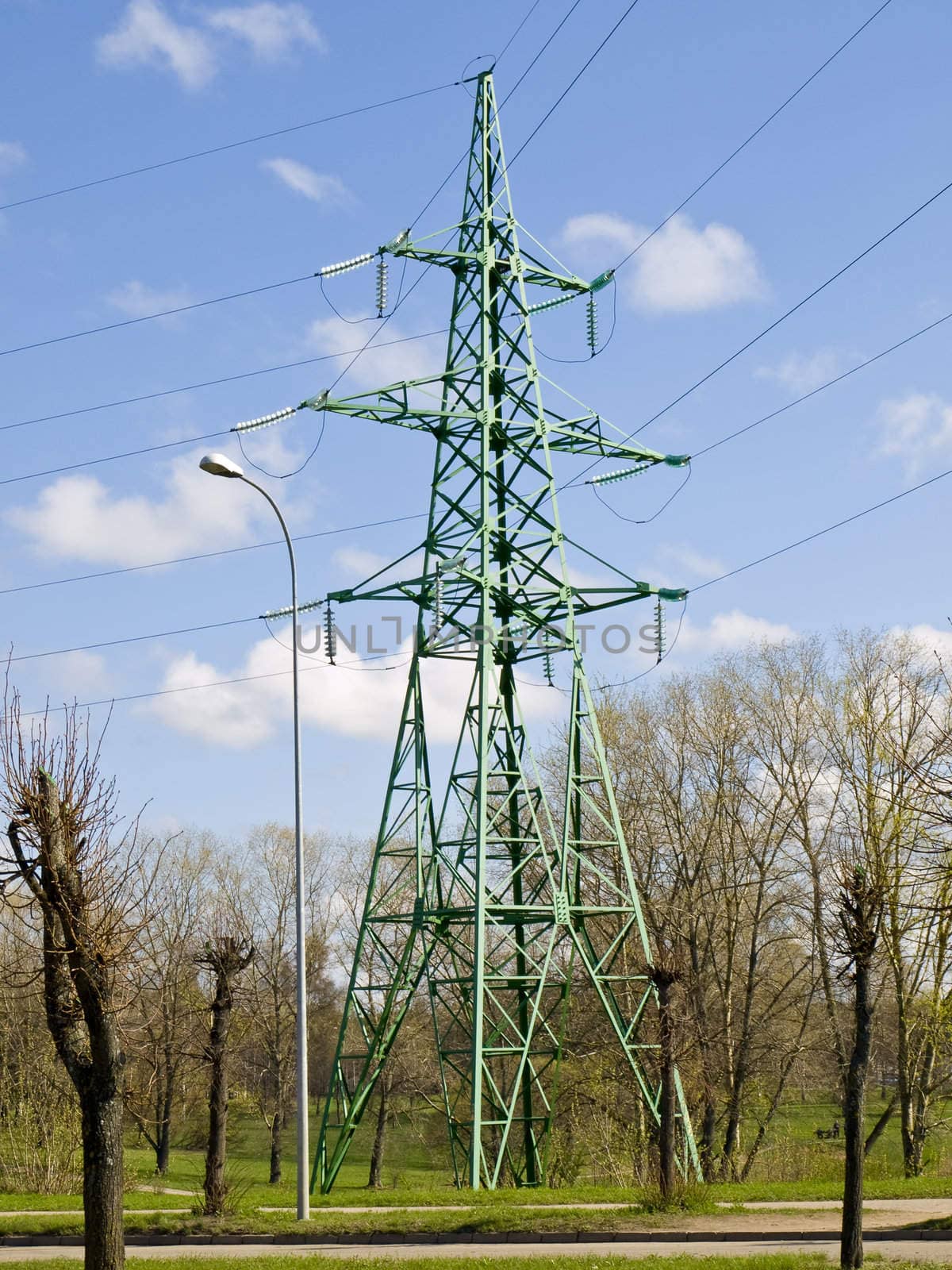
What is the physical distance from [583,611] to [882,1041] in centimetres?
2308

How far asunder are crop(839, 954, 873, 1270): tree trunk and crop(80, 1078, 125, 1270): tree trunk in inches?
244

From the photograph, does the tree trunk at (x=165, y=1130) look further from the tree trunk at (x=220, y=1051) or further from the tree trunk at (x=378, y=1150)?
the tree trunk at (x=220, y=1051)

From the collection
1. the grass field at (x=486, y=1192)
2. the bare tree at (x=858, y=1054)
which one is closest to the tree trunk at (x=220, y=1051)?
the grass field at (x=486, y=1192)

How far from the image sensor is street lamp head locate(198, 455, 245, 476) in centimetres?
1617

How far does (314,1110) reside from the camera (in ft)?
211

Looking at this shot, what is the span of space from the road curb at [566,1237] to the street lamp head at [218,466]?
30.0 feet

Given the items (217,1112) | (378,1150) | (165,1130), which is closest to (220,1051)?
(217,1112)

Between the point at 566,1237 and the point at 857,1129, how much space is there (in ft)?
12.7

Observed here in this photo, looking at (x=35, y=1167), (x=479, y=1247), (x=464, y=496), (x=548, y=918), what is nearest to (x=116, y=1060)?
(x=479, y=1247)

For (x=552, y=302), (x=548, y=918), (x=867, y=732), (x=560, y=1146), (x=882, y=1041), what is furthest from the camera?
(x=882, y=1041)

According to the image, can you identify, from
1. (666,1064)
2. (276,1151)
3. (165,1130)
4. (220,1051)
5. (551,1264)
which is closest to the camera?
(551,1264)

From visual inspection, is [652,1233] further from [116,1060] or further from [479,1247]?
[116,1060]

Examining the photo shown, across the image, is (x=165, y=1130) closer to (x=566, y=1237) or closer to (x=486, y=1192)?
(x=486, y=1192)

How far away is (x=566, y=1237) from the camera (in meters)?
14.0
